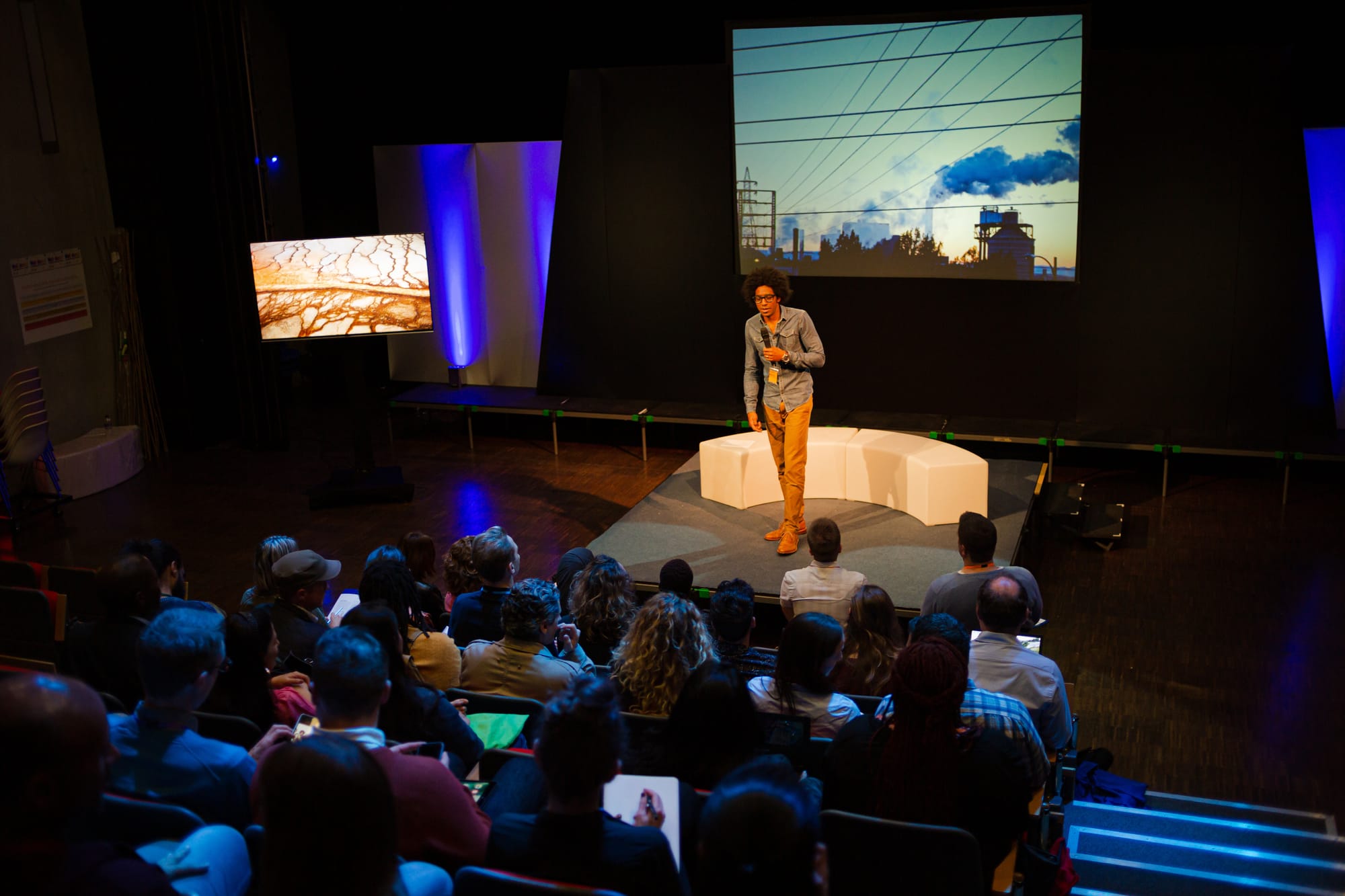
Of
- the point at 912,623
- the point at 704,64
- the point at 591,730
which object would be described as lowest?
the point at 912,623

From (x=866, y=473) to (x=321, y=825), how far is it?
5.87 m

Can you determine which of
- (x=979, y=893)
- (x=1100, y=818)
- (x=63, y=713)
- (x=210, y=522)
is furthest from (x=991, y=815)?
(x=210, y=522)

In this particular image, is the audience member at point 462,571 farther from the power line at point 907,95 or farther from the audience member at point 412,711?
the power line at point 907,95

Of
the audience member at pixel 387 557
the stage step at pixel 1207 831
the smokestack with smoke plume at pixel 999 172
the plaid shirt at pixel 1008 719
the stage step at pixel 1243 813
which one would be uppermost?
the smokestack with smoke plume at pixel 999 172

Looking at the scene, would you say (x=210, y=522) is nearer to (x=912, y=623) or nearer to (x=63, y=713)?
(x=912, y=623)

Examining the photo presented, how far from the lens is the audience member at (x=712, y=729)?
2799 millimetres

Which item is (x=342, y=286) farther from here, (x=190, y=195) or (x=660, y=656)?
(x=660, y=656)

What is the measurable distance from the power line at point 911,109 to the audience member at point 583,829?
680 centimetres

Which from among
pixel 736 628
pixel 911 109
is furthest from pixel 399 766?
pixel 911 109

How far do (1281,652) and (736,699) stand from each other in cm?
395

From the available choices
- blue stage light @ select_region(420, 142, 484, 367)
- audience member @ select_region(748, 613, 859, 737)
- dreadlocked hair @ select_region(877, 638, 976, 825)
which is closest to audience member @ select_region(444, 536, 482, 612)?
audience member @ select_region(748, 613, 859, 737)

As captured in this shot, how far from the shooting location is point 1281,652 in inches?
218

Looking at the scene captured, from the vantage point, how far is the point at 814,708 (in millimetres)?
3182

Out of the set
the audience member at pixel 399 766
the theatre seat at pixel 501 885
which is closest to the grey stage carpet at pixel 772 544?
the audience member at pixel 399 766
